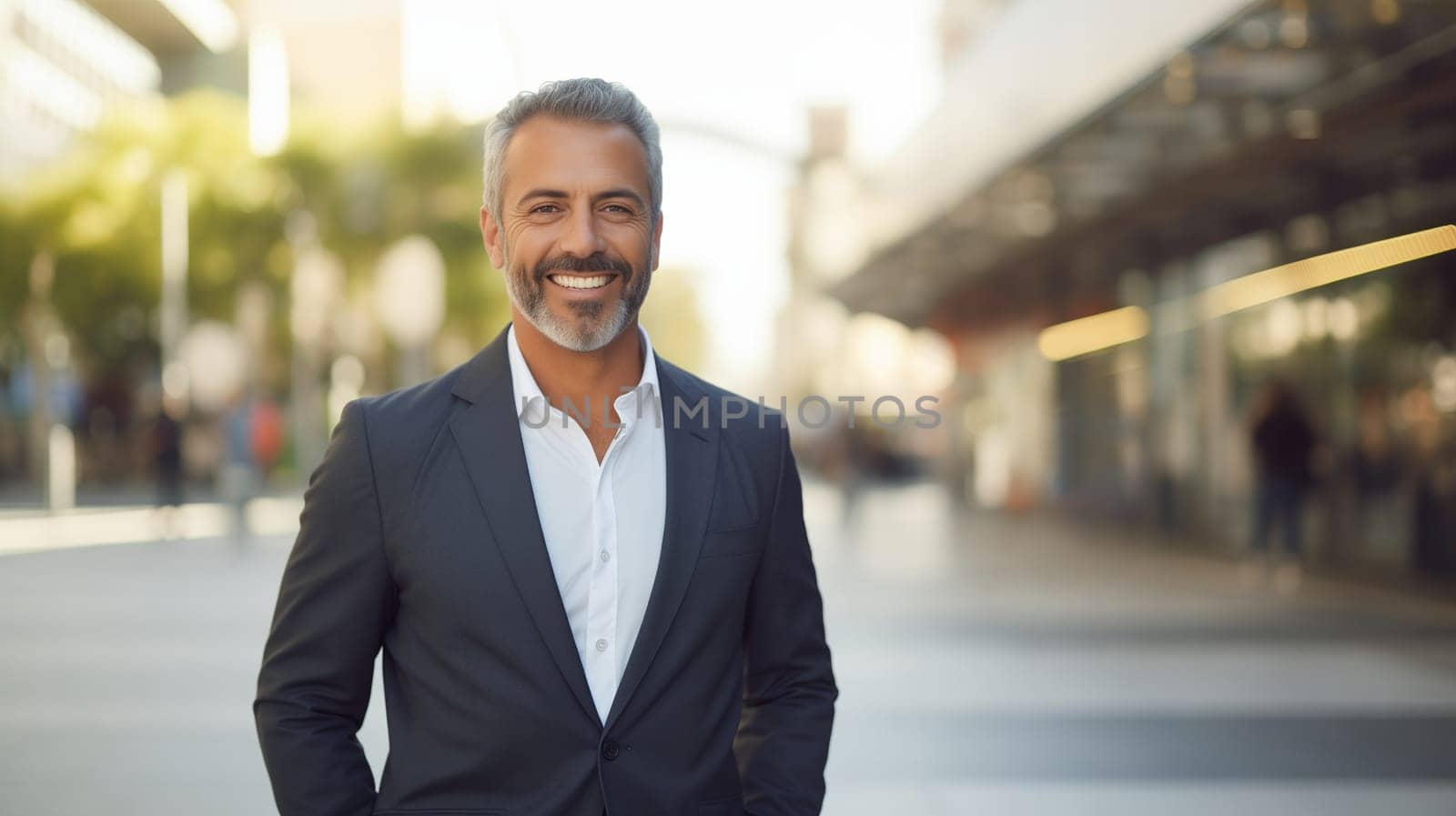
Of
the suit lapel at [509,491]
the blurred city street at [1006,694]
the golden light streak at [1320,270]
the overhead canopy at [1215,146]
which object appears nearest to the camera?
the suit lapel at [509,491]

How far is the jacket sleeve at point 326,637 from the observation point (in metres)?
→ 2.14

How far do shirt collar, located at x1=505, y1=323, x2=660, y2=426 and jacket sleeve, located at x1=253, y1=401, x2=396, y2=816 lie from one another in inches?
10.0

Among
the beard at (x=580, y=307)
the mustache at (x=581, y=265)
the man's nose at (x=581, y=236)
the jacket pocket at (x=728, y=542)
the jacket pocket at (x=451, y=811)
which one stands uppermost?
the man's nose at (x=581, y=236)

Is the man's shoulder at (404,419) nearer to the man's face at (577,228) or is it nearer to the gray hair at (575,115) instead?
the man's face at (577,228)

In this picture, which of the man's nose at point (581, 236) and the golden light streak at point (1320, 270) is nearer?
the man's nose at point (581, 236)

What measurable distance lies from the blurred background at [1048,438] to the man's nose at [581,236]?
0.91ft

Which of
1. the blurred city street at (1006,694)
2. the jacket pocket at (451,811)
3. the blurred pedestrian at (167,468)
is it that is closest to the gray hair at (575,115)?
the jacket pocket at (451,811)

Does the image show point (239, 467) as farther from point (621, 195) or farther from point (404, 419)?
point (621, 195)

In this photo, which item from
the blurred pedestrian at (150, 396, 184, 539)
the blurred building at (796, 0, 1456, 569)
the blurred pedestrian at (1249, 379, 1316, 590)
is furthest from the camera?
the blurred pedestrian at (150, 396, 184, 539)

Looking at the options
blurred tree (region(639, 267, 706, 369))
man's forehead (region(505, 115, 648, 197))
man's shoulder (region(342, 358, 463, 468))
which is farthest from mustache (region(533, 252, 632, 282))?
blurred tree (region(639, 267, 706, 369))

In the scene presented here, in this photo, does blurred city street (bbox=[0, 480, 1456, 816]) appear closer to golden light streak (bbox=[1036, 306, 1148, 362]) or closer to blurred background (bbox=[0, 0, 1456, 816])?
blurred background (bbox=[0, 0, 1456, 816])

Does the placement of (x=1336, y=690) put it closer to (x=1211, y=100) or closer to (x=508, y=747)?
(x=1211, y=100)

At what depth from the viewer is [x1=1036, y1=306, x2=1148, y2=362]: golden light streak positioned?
20156 millimetres

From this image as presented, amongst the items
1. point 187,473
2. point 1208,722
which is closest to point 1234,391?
point 1208,722
